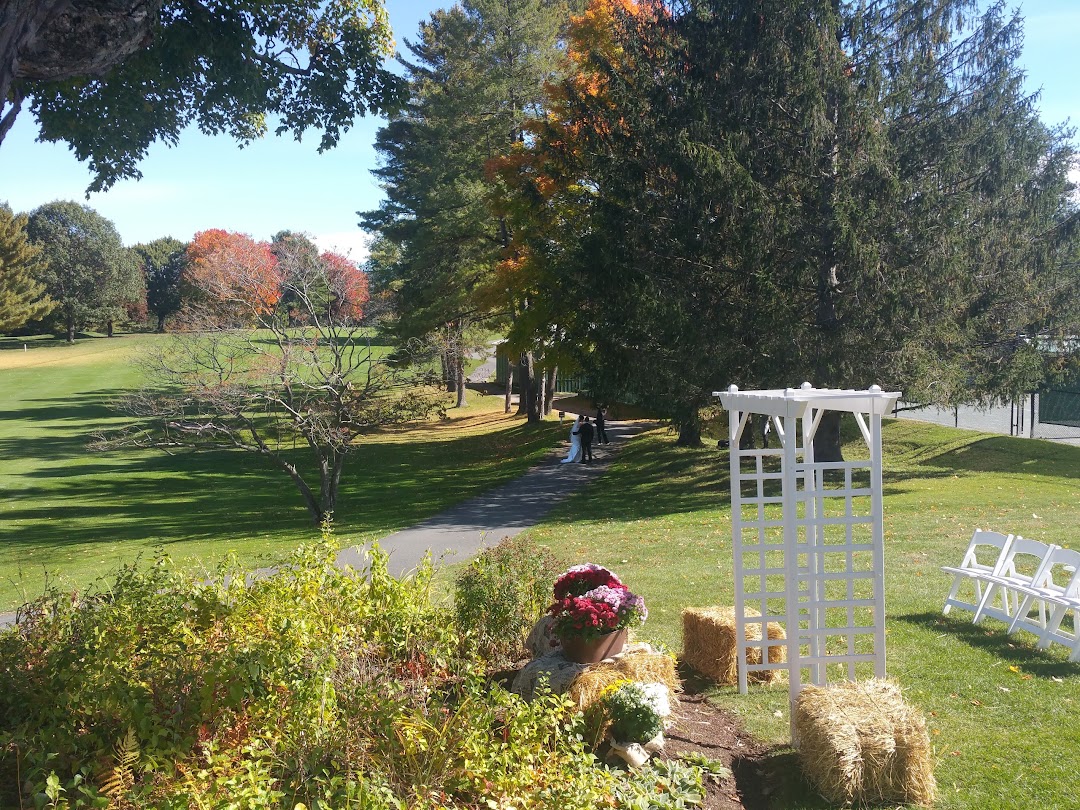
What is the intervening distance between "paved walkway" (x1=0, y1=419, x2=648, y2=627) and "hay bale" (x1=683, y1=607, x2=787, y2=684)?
11.1 ft

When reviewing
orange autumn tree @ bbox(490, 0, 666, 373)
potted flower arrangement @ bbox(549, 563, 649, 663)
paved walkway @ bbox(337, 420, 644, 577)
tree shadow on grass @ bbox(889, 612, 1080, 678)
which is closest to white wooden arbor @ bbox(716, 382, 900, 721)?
potted flower arrangement @ bbox(549, 563, 649, 663)

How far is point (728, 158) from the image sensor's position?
60.5 ft

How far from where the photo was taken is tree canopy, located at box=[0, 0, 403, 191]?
29.7 feet

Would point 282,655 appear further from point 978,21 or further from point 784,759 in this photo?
point 978,21

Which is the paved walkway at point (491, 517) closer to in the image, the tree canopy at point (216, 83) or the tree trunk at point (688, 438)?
the tree trunk at point (688, 438)

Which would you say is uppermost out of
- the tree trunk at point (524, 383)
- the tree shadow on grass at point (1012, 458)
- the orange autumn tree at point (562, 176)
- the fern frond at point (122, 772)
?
the orange autumn tree at point (562, 176)

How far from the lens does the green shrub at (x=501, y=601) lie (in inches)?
283

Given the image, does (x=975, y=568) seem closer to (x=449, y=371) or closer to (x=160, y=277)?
(x=449, y=371)

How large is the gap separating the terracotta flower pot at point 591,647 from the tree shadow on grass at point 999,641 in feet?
11.6

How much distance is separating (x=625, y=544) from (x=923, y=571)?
4734 mm

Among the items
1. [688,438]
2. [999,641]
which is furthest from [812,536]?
[688,438]

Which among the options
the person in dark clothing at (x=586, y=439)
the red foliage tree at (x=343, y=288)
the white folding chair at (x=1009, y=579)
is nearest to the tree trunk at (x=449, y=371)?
the red foliage tree at (x=343, y=288)

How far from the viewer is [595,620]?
627cm

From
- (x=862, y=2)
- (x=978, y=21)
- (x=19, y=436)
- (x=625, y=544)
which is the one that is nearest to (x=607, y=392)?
(x=625, y=544)
